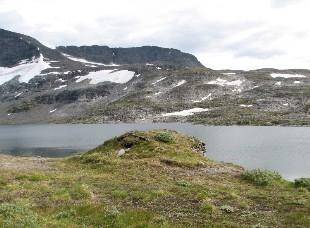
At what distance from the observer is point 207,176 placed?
123 ft

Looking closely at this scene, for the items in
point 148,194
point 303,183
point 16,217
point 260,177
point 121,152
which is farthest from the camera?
point 121,152

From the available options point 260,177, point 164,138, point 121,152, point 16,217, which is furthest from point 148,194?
point 164,138

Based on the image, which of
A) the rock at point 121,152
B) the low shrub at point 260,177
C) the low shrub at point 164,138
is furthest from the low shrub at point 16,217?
the low shrub at point 164,138

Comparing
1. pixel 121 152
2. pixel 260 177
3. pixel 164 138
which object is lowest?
pixel 260 177

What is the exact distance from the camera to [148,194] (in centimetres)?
2959

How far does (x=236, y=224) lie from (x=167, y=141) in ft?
98.0

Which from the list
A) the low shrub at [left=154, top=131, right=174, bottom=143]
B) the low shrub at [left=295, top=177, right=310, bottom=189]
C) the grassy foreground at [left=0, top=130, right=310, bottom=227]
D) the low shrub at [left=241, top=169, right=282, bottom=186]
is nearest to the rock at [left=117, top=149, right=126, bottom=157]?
the grassy foreground at [left=0, top=130, right=310, bottom=227]

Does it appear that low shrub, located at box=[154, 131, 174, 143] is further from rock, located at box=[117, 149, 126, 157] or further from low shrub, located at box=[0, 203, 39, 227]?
low shrub, located at box=[0, 203, 39, 227]

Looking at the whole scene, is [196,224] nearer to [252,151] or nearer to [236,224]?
[236,224]

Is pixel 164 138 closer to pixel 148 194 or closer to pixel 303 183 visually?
pixel 303 183

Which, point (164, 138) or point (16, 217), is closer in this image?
point (16, 217)

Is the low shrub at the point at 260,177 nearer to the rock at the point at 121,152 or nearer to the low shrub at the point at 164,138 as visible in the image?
the rock at the point at 121,152

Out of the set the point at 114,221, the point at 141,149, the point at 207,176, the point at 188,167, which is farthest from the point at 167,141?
the point at 114,221

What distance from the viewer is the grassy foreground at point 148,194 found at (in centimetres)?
2354
